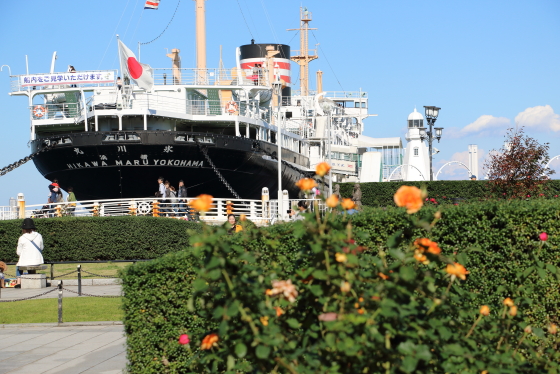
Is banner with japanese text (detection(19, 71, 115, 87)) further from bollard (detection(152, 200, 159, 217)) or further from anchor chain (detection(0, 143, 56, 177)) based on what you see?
bollard (detection(152, 200, 159, 217))

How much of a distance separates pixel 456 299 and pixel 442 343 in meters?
0.44

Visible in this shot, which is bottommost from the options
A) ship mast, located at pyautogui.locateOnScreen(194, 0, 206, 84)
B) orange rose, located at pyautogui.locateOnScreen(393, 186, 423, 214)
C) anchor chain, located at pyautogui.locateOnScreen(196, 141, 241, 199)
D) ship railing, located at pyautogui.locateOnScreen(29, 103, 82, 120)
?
orange rose, located at pyautogui.locateOnScreen(393, 186, 423, 214)

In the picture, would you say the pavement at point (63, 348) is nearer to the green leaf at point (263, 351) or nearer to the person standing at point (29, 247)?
the green leaf at point (263, 351)

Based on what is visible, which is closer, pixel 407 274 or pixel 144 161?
pixel 407 274

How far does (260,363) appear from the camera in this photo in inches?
152

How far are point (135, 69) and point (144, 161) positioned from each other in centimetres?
442

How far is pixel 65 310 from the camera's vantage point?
1330cm

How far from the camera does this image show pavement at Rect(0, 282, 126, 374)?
8.56 meters

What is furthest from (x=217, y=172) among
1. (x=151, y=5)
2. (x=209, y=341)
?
(x=209, y=341)

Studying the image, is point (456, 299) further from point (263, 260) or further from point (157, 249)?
point (157, 249)

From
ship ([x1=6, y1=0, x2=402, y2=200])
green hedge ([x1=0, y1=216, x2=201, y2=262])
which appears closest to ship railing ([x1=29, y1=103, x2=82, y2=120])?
ship ([x1=6, y1=0, x2=402, y2=200])

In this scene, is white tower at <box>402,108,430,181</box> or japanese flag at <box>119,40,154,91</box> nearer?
japanese flag at <box>119,40,154,91</box>

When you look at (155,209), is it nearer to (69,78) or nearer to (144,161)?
(144,161)

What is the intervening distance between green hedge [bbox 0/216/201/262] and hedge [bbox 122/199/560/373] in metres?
15.3
